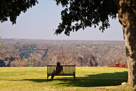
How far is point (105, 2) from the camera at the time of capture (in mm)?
15125

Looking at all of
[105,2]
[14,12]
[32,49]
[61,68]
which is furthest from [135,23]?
[32,49]

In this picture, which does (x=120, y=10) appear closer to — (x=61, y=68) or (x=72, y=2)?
(x=61, y=68)

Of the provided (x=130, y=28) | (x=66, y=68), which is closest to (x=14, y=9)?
(x=66, y=68)

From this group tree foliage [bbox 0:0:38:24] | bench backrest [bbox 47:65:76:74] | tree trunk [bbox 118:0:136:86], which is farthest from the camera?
bench backrest [bbox 47:65:76:74]

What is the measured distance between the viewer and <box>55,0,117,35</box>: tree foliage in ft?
53.1

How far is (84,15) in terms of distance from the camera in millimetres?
17047

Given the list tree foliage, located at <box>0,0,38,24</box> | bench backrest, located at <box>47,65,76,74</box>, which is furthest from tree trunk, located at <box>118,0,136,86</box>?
tree foliage, located at <box>0,0,38,24</box>

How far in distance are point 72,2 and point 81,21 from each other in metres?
1.82

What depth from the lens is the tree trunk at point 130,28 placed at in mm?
10922

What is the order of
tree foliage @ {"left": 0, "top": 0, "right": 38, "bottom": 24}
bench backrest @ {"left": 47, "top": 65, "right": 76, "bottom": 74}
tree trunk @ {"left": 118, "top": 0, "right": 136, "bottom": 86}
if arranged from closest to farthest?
tree trunk @ {"left": 118, "top": 0, "right": 136, "bottom": 86}
tree foliage @ {"left": 0, "top": 0, "right": 38, "bottom": 24}
bench backrest @ {"left": 47, "top": 65, "right": 76, "bottom": 74}

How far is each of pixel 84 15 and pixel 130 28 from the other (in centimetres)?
657

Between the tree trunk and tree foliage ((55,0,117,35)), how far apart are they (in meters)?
4.66

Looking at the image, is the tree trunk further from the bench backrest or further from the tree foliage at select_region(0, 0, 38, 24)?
the tree foliage at select_region(0, 0, 38, 24)

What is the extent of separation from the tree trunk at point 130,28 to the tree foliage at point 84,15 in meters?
4.66
